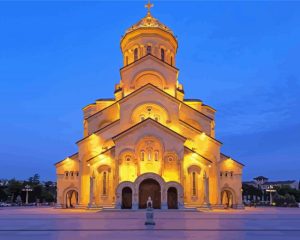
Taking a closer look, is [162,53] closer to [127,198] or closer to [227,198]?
[227,198]

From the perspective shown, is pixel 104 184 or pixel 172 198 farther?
pixel 104 184

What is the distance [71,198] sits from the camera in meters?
47.2

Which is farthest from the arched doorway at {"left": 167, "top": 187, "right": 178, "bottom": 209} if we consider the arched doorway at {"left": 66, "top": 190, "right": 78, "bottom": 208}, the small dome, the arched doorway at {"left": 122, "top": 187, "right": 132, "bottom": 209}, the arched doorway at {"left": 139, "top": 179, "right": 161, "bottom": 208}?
the small dome

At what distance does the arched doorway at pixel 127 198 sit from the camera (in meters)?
37.2

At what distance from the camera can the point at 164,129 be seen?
38.1m

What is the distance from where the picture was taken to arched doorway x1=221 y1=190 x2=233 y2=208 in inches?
1774

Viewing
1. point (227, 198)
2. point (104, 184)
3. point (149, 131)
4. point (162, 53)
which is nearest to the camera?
point (149, 131)

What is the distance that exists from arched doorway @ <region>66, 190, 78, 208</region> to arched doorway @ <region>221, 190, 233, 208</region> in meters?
18.2

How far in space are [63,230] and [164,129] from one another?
2308cm

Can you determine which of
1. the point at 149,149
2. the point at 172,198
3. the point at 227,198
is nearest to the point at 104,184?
the point at 149,149

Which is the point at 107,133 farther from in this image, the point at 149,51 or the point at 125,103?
the point at 149,51

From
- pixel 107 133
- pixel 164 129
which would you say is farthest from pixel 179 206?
pixel 107 133

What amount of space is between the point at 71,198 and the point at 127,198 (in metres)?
12.6

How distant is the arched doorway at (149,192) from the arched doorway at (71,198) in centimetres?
1134
